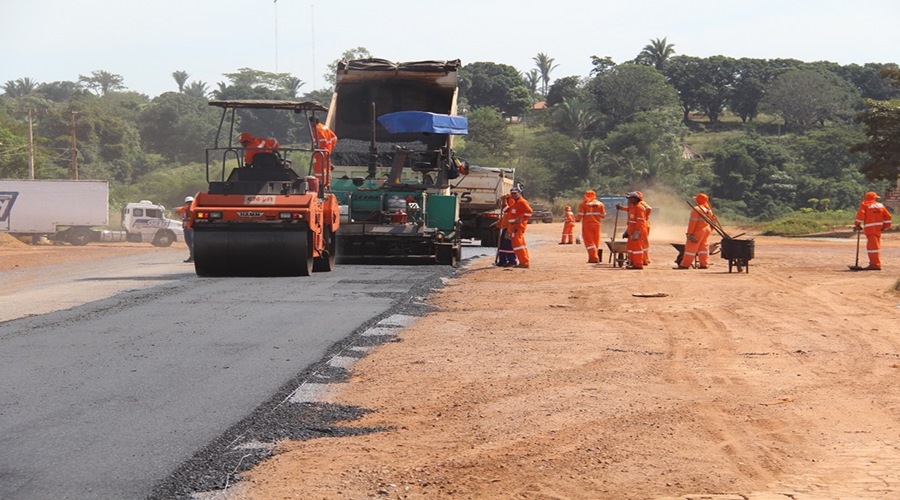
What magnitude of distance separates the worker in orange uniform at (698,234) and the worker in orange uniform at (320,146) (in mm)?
7357

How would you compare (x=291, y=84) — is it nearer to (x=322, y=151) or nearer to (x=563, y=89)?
(x=563, y=89)

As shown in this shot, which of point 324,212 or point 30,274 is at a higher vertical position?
point 324,212

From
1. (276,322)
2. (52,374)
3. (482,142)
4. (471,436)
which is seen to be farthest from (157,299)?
(482,142)

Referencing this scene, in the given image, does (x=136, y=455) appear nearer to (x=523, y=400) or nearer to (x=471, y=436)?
(x=471, y=436)

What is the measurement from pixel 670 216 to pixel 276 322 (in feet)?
154

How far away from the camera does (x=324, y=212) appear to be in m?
18.5

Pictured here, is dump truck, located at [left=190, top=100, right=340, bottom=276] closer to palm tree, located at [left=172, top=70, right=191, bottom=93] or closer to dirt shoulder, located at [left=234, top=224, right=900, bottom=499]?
dirt shoulder, located at [left=234, top=224, right=900, bottom=499]

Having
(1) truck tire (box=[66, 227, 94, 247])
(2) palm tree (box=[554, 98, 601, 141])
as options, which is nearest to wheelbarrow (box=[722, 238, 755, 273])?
(1) truck tire (box=[66, 227, 94, 247])

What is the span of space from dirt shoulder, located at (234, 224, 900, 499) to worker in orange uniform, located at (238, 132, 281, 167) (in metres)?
3.80

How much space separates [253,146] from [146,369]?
8314mm

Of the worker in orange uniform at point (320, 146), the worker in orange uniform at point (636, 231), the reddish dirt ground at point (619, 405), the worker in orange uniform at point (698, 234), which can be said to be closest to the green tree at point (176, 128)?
the worker in orange uniform at point (636, 231)

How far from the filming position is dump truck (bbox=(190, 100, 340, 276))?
17.0 metres

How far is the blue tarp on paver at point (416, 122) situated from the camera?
72.2ft

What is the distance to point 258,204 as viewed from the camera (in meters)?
17.1
